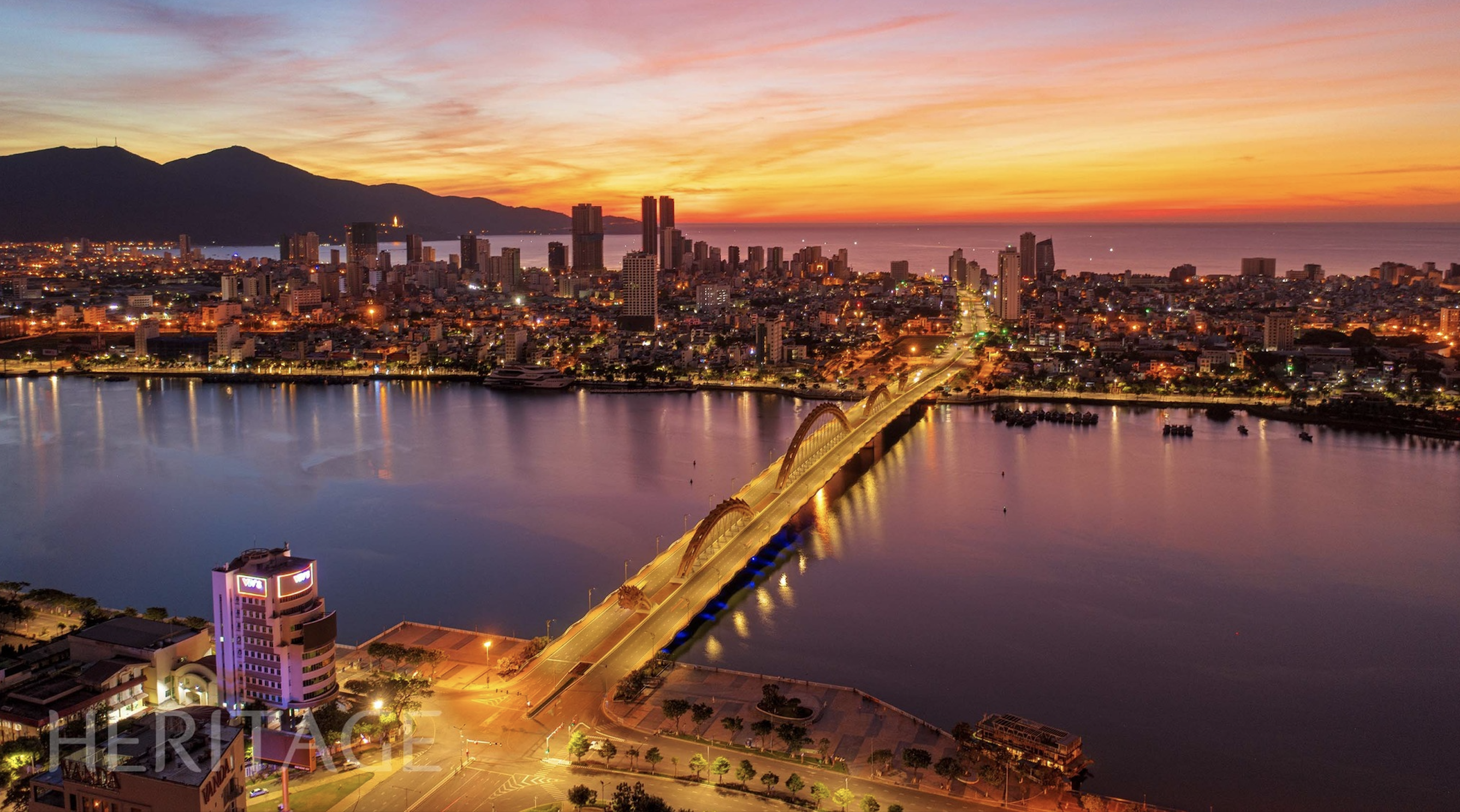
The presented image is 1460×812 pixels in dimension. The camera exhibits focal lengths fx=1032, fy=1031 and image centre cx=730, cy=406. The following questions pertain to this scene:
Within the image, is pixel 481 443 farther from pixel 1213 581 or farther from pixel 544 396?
pixel 1213 581

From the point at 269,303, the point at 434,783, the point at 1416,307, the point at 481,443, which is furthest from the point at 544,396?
the point at 1416,307

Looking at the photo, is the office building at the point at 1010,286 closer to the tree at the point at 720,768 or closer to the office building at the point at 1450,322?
the office building at the point at 1450,322

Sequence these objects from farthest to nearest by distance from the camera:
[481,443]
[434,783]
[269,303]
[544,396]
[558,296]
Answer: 1. [558,296]
2. [269,303]
3. [544,396]
4. [481,443]
5. [434,783]

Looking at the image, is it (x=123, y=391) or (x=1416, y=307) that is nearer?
(x=123, y=391)

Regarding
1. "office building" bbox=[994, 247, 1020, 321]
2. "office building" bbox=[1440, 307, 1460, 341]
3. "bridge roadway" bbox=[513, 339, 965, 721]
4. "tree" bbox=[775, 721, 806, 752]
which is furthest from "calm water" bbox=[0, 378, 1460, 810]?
"office building" bbox=[994, 247, 1020, 321]

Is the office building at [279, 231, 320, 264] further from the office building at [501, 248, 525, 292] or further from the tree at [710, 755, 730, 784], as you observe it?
the tree at [710, 755, 730, 784]

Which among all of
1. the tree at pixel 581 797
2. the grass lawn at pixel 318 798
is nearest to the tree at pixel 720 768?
the tree at pixel 581 797

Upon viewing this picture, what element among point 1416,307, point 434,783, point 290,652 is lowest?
point 434,783
